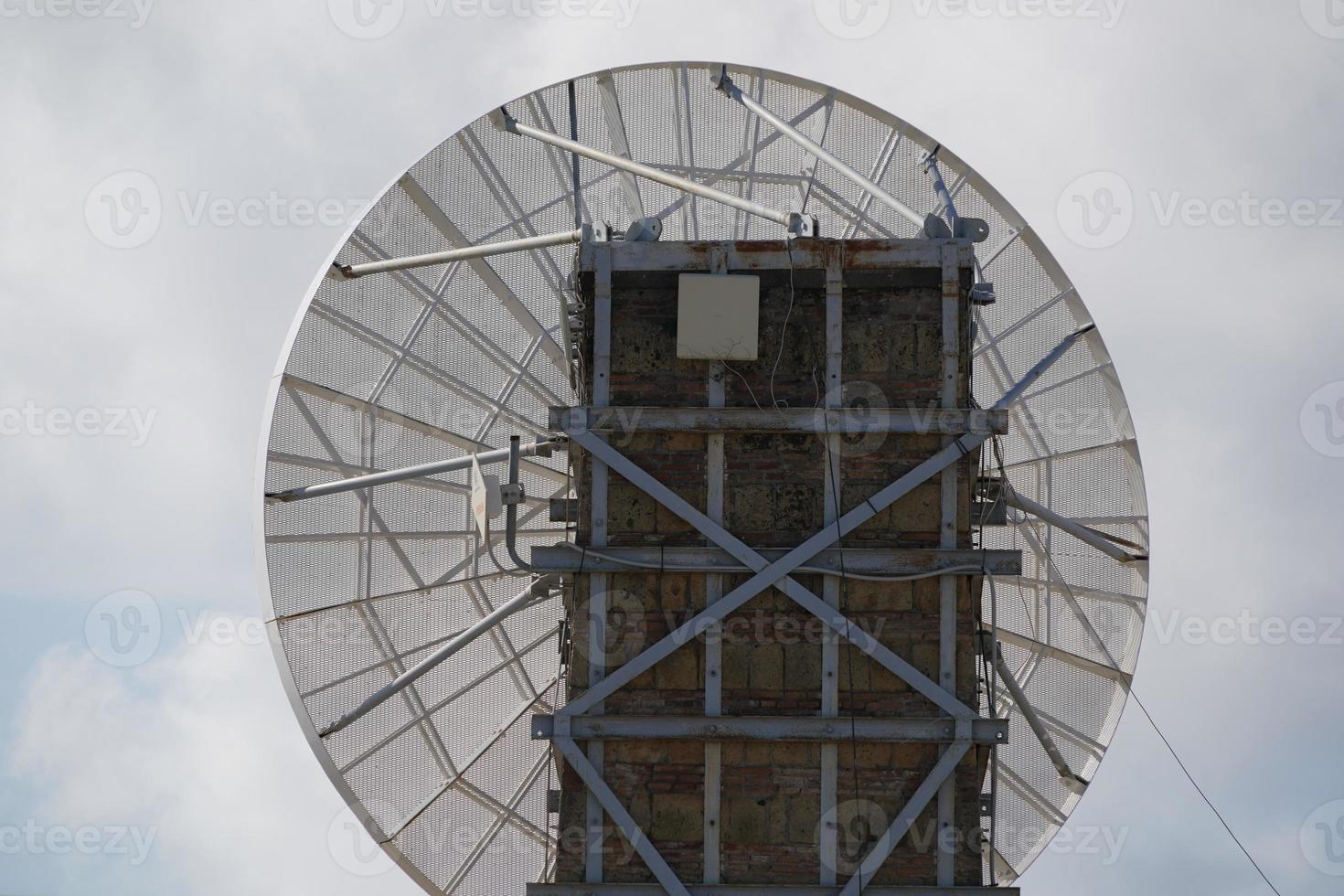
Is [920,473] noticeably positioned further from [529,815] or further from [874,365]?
[529,815]

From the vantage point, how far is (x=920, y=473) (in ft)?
54.6

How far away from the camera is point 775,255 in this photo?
1698 cm

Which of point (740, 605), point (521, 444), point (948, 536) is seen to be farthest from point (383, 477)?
point (948, 536)

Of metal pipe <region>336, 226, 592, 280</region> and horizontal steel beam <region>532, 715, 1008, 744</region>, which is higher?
metal pipe <region>336, 226, 592, 280</region>

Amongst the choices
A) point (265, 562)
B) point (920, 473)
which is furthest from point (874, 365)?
point (265, 562)

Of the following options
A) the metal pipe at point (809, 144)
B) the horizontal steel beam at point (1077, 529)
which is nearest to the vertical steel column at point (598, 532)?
the metal pipe at point (809, 144)

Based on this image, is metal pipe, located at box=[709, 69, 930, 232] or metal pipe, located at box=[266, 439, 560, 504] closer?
metal pipe, located at box=[266, 439, 560, 504]

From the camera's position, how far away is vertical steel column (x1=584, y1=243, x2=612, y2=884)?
1641 cm

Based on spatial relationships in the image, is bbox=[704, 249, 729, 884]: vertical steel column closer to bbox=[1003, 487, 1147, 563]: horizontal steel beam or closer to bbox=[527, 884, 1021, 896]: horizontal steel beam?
bbox=[527, 884, 1021, 896]: horizontal steel beam

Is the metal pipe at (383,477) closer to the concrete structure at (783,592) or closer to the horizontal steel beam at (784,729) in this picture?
the concrete structure at (783,592)

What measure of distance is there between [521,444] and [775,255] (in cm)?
500

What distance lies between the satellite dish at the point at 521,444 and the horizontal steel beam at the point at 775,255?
87.2 inches

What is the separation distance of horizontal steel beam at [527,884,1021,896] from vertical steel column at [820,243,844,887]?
0.86 feet

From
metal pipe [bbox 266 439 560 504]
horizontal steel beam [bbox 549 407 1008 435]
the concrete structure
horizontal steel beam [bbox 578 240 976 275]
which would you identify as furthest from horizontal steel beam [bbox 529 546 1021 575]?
horizontal steel beam [bbox 578 240 976 275]
